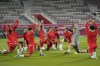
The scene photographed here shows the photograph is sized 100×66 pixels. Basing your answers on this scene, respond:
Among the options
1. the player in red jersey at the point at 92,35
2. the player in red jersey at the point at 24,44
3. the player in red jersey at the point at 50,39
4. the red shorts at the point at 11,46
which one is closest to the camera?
the player in red jersey at the point at 92,35

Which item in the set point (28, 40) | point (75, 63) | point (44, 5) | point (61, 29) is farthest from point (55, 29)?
point (44, 5)

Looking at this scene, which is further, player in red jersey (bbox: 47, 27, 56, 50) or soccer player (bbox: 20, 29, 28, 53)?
player in red jersey (bbox: 47, 27, 56, 50)

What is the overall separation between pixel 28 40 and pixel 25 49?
1963mm

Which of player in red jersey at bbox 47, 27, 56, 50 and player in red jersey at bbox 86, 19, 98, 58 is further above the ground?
player in red jersey at bbox 86, 19, 98, 58

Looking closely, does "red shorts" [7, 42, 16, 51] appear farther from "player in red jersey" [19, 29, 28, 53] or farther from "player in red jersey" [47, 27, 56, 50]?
"player in red jersey" [47, 27, 56, 50]

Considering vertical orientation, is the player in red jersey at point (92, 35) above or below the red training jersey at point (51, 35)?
above

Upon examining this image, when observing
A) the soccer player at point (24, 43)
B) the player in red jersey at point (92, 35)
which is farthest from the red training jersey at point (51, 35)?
the player in red jersey at point (92, 35)

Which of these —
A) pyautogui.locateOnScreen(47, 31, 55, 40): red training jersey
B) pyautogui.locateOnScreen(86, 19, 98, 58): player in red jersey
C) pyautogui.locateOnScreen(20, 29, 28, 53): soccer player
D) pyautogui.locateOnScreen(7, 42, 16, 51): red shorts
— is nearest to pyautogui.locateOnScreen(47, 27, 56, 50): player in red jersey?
pyautogui.locateOnScreen(47, 31, 55, 40): red training jersey

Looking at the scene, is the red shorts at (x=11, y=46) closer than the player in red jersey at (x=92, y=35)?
No

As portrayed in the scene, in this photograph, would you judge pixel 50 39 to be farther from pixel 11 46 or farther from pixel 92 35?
pixel 92 35

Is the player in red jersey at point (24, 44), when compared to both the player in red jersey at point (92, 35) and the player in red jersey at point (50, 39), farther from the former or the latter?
the player in red jersey at point (92, 35)

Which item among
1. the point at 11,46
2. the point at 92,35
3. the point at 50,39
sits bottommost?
the point at 50,39

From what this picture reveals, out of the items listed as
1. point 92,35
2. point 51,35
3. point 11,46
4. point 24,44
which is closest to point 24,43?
point 24,44

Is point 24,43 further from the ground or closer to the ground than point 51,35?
further from the ground
